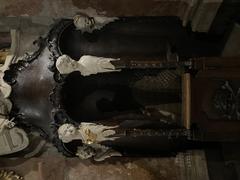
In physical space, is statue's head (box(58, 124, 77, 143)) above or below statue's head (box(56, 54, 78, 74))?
below

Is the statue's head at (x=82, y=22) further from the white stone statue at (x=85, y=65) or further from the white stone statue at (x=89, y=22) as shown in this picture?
the white stone statue at (x=85, y=65)

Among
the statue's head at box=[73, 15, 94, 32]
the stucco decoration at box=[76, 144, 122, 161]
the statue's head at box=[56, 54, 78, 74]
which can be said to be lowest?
the stucco decoration at box=[76, 144, 122, 161]

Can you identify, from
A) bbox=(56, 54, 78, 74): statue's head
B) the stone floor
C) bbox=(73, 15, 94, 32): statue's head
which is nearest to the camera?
bbox=(56, 54, 78, 74): statue's head

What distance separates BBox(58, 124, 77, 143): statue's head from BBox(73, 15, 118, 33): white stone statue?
0.81 metres

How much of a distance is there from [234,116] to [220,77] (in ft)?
1.01

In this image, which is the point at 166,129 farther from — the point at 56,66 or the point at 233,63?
the point at 56,66

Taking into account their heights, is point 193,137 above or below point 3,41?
below

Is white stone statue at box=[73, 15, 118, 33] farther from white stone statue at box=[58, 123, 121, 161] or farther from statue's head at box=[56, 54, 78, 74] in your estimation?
white stone statue at box=[58, 123, 121, 161]

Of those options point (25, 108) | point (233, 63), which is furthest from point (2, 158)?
point (233, 63)

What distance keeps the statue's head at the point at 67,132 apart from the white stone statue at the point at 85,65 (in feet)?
1.36

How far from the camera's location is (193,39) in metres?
4.12

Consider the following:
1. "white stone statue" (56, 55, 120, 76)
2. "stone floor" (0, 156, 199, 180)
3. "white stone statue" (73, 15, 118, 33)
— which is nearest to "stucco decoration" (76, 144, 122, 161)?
"stone floor" (0, 156, 199, 180)

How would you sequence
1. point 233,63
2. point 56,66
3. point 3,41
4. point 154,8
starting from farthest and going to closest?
point 3,41 < point 154,8 < point 56,66 < point 233,63

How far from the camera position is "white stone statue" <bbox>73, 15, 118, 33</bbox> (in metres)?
3.90
